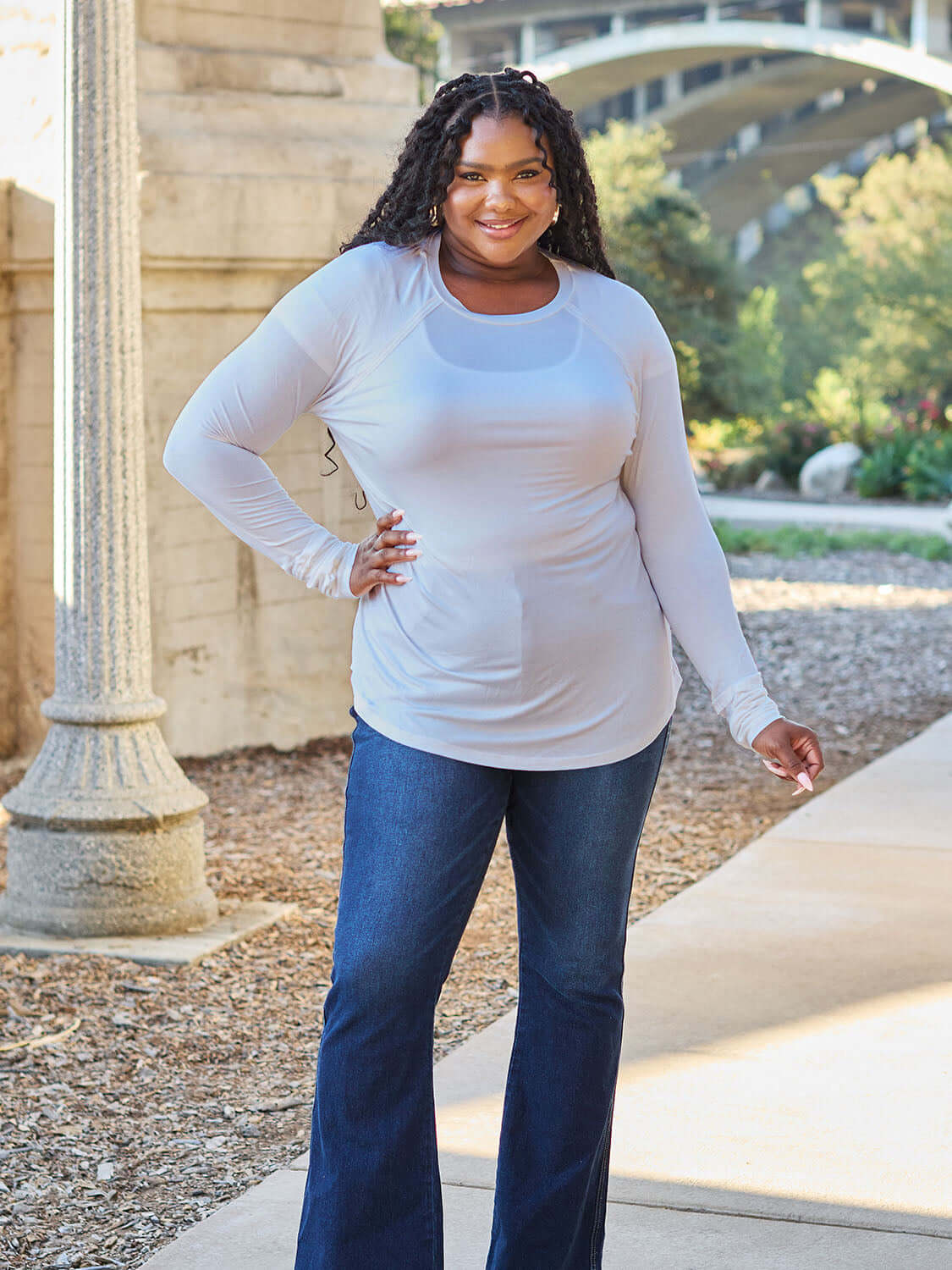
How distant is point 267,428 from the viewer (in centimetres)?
229

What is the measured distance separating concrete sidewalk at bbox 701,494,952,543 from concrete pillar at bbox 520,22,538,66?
1501 inches

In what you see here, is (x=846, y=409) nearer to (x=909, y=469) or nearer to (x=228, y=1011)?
(x=909, y=469)

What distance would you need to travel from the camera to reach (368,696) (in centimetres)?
223

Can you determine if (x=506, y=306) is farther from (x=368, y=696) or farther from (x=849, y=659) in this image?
(x=849, y=659)

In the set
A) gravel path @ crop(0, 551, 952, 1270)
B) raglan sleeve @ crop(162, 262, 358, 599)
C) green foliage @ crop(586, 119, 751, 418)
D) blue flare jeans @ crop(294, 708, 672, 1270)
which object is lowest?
gravel path @ crop(0, 551, 952, 1270)

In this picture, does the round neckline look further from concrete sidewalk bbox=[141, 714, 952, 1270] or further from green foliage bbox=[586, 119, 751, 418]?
green foliage bbox=[586, 119, 751, 418]

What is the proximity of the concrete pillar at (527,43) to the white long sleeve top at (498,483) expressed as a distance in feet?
181

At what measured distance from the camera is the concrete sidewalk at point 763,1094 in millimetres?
2828

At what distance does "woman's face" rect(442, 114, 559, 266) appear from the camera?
221cm

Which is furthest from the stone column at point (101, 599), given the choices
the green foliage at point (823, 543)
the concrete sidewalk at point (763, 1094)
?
the green foliage at point (823, 543)

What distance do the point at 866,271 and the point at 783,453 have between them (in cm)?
390

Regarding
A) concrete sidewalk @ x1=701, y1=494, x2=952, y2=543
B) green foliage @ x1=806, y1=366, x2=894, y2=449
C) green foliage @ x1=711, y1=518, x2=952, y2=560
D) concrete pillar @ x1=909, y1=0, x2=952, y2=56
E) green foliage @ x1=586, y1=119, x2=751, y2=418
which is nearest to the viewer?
green foliage @ x1=711, y1=518, x2=952, y2=560

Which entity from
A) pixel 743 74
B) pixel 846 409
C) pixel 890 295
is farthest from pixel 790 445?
pixel 743 74

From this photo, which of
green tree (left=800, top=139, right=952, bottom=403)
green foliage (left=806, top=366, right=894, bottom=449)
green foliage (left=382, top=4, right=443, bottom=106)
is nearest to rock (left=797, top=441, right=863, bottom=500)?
green foliage (left=806, top=366, right=894, bottom=449)
